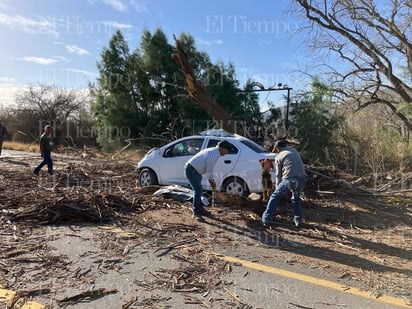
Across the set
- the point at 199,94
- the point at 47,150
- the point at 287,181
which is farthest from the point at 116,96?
the point at 287,181

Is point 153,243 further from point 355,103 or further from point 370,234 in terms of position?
point 355,103

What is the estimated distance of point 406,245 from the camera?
554 centimetres

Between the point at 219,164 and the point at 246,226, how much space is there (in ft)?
8.23

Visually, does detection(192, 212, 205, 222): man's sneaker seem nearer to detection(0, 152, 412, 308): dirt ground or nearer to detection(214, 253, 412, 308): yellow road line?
detection(0, 152, 412, 308): dirt ground

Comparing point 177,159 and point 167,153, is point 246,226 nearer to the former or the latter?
point 177,159

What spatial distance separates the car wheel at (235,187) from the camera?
8.29m

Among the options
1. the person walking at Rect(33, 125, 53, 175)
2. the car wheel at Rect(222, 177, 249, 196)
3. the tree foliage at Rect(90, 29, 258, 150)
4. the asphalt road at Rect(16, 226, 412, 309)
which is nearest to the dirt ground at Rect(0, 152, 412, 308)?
the asphalt road at Rect(16, 226, 412, 309)

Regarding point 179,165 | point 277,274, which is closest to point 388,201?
point 179,165

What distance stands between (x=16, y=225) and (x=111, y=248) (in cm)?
214

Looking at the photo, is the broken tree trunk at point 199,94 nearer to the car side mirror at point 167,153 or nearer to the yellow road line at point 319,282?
the car side mirror at point 167,153

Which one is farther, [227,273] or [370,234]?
[370,234]

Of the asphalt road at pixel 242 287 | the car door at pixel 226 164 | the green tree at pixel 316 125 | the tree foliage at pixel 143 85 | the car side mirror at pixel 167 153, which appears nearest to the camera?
the asphalt road at pixel 242 287

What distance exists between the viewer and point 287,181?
6273 millimetres

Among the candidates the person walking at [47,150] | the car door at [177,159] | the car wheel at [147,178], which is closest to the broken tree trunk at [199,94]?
the car door at [177,159]
